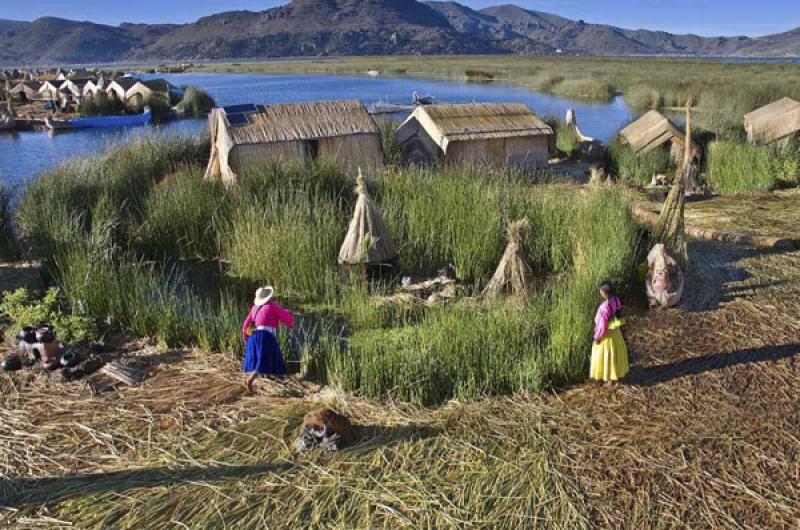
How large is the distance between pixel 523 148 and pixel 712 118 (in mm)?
5906

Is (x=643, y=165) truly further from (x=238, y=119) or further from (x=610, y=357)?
(x=610, y=357)

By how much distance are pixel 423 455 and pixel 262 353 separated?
4.81 feet

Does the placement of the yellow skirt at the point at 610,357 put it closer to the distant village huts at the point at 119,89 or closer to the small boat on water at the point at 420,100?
the small boat on water at the point at 420,100

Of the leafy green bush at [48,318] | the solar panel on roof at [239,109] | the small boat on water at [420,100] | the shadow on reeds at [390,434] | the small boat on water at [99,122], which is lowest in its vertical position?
the shadow on reeds at [390,434]

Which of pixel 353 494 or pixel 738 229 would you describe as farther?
pixel 738 229

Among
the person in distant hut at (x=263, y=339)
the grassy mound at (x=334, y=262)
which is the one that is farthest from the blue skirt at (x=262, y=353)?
the grassy mound at (x=334, y=262)

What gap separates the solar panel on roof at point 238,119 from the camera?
1038cm

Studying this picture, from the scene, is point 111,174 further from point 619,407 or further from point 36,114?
point 36,114

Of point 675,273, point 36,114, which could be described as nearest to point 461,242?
point 675,273

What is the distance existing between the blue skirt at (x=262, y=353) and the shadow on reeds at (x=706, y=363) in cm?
259

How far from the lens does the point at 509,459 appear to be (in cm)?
376

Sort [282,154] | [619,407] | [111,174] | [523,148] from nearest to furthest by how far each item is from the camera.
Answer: [619,407] < [111,174] < [282,154] < [523,148]

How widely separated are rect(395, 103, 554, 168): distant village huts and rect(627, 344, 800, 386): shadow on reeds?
24.5 ft

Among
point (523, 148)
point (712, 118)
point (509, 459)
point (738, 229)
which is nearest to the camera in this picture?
point (509, 459)
